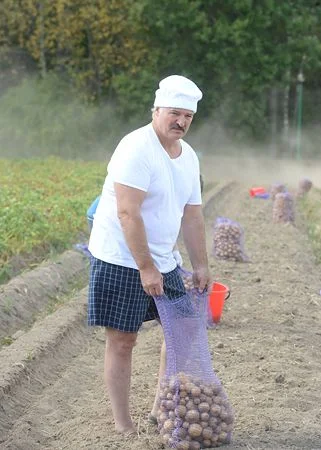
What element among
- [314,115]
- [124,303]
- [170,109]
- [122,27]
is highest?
[170,109]

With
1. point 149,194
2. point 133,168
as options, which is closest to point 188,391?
point 149,194

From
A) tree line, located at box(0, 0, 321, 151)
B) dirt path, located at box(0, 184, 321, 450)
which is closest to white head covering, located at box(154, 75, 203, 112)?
dirt path, located at box(0, 184, 321, 450)

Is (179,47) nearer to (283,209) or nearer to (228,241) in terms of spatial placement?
(283,209)

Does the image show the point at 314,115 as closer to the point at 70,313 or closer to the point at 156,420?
the point at 70,313

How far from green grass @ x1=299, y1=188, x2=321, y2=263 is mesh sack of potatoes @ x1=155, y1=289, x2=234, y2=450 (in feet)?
23.4

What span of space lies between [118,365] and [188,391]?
0.38 meters

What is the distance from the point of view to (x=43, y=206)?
12750 mm

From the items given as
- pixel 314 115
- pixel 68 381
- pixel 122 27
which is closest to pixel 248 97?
pixel 314 115

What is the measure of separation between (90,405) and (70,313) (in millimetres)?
1969

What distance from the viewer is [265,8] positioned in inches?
1127

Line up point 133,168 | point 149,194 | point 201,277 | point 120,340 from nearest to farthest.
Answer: point 133,168, point 149,194, point 120,340, point 201,277

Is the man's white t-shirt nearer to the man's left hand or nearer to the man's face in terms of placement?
the man's face

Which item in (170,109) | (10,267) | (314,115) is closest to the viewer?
(170,109)

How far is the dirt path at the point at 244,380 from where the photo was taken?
5023 mm
